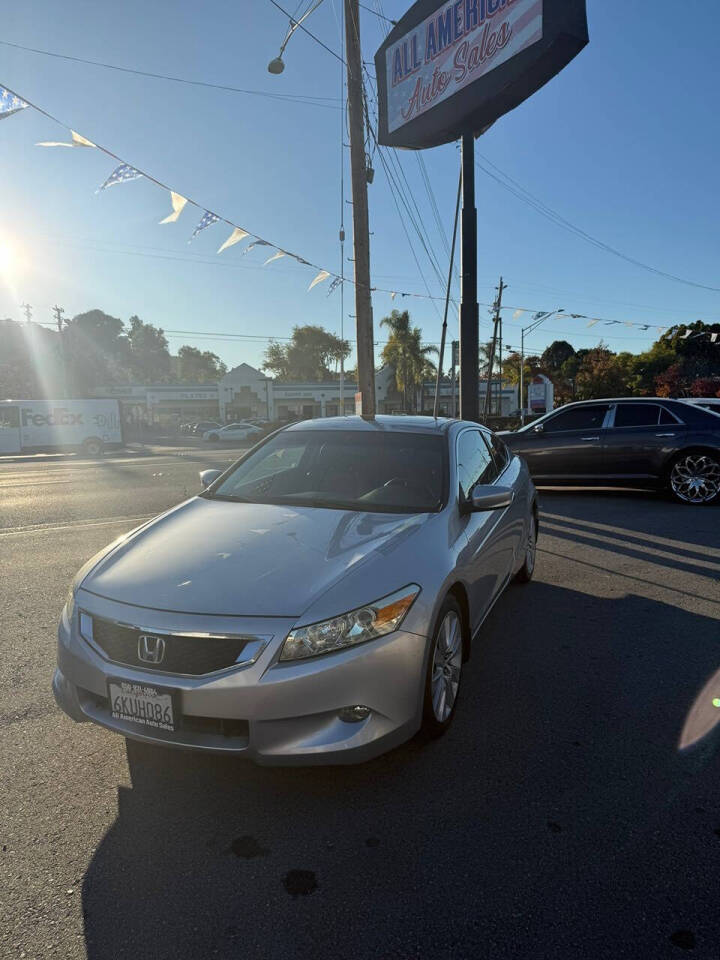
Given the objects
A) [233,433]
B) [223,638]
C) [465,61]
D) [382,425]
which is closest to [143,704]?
[223,638]

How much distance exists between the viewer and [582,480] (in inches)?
392

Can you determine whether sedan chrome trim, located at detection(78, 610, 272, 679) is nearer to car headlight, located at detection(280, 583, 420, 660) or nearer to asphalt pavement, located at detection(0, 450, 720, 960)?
car headlight, located at detection(280, 583, 420, 660)

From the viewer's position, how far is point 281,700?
2.15 meters

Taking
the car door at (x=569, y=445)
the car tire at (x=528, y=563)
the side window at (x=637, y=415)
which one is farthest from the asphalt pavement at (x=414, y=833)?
the side window at (x=637, y=415)

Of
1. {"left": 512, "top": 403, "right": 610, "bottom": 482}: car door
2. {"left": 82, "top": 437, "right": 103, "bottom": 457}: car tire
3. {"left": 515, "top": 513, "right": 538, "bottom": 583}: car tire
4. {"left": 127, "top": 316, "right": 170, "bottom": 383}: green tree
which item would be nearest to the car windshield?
{"left": 515, "top": 513, "right": 538, "bottom": 583}: car tire

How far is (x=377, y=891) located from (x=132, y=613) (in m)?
1.32

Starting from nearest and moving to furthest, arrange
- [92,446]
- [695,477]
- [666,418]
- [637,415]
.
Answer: [695,477] < [666,418] < [637,415] < [92,446]

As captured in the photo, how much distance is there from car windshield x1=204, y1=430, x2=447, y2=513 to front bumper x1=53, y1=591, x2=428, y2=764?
1190 millimetres

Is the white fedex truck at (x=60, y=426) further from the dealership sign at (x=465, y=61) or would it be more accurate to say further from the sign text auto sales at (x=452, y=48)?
the sign text auto sales at (x=452, y=48)

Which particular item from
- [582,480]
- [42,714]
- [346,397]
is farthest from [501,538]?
[346,397]

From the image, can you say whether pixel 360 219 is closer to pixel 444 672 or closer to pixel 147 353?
pixel 444 672

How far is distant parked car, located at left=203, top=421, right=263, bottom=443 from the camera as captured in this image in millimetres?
40375

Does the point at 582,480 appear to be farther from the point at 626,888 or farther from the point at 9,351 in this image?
the point at 9,351

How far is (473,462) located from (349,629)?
2167 mm
